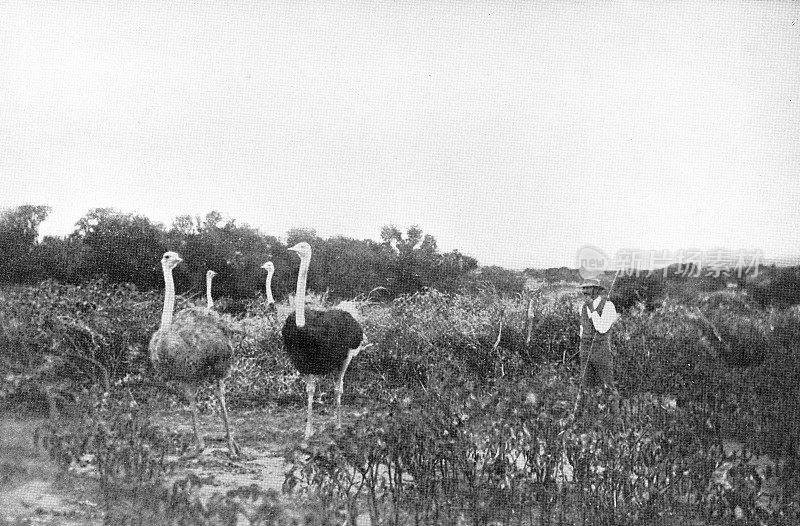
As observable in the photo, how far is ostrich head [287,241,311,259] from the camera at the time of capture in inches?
181

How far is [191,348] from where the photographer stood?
445 centimetres

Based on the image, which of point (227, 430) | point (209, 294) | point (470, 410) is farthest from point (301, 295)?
point (470, 410)

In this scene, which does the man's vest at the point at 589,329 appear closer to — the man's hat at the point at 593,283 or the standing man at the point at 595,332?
the standing man at the point at 595,332

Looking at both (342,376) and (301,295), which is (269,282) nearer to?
(301,295)

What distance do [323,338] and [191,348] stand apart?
0.98 metres

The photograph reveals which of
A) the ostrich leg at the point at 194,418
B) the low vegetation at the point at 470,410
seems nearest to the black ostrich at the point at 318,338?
the low vegetation at the point at 470,410

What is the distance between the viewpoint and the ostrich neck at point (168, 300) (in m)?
4.50

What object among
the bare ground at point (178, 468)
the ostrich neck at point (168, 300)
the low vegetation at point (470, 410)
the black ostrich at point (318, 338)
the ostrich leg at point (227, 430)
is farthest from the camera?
the black ostrich at point (318, 338)

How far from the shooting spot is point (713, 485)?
3.45 m

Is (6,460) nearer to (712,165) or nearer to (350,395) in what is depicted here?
(350,395)

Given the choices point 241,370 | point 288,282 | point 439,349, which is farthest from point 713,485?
point 241,370

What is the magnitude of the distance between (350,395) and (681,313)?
8.84 ft

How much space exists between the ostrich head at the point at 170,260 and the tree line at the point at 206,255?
5 centimetres

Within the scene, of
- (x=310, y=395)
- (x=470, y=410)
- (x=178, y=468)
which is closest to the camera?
(x=470, y=410)
